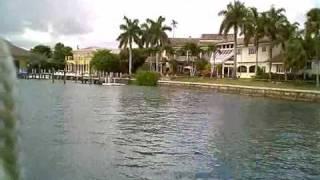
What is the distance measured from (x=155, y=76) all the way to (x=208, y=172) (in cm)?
8788

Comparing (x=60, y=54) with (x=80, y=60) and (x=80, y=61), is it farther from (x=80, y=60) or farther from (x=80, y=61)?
(x=80, y=60)

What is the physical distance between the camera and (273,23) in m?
89.6

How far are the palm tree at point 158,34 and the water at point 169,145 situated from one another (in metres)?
72.0

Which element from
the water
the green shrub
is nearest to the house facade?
the green shrub

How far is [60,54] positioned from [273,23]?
106m

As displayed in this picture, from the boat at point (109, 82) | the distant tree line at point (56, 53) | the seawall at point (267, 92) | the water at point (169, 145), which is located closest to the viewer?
the water at point (169, 145)

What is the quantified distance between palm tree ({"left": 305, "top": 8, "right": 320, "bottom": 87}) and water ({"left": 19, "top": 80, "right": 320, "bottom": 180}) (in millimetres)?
32161

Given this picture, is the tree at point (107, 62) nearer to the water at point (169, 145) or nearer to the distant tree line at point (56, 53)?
the distant tree line at point (56, 53)

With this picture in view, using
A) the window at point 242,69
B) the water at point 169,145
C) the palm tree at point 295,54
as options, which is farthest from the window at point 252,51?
the water at point 169,145

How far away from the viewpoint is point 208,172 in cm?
2016

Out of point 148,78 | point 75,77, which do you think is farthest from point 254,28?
point 75,77

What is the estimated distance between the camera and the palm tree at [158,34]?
389 feet

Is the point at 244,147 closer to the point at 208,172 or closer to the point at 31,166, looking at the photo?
the point at 208,172

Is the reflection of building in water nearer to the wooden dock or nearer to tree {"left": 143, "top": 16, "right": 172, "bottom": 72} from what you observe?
the wooden dock
